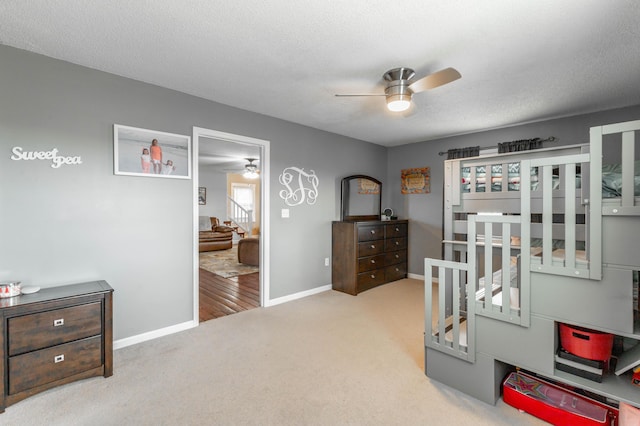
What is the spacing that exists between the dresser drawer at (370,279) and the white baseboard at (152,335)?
2.27 m

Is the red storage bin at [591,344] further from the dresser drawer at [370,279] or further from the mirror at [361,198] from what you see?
the mirror at [361,198]

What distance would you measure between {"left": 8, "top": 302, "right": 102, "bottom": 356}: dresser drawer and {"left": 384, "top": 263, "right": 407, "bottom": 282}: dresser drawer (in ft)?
12.4

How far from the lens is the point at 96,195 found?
250 cm

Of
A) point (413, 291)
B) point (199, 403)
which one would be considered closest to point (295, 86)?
point (199, 403)

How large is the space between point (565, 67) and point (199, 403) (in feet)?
12.2

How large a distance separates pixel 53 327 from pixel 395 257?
430 cm

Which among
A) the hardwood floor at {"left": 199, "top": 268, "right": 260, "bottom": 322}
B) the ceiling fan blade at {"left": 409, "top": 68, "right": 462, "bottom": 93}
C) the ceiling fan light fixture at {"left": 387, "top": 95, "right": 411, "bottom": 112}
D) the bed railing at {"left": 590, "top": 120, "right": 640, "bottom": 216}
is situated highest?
the ceiling fan blade at {"left": 409, "top": 68, "right": 462, "bottom": 93}

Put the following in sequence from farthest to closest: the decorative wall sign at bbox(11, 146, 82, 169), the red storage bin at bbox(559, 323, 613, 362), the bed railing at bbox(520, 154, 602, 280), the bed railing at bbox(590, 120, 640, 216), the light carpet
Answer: the decorative wall sign at bbox(11, 146, 82, 169) → the light carpet → the red storage bin at bbox(559, 323, 613, 362) → the bed railing at bbox(520, 154, 602, 280) → the bed railing at bbox(590, 120, 640, 216)

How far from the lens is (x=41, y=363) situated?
1952 millimetres

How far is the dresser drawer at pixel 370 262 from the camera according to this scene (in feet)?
14.1

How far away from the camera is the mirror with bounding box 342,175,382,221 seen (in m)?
4.76

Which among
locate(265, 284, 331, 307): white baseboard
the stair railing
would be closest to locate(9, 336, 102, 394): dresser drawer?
locate(265, 284, 331, 307): white baseboard

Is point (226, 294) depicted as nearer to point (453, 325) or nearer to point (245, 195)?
point (453, 325)

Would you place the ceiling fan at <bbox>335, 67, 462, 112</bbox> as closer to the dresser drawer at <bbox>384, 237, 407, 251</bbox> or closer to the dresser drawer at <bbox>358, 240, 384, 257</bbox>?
the dresser drawer at <bbox>358, 240, 384, 257</bbox>
